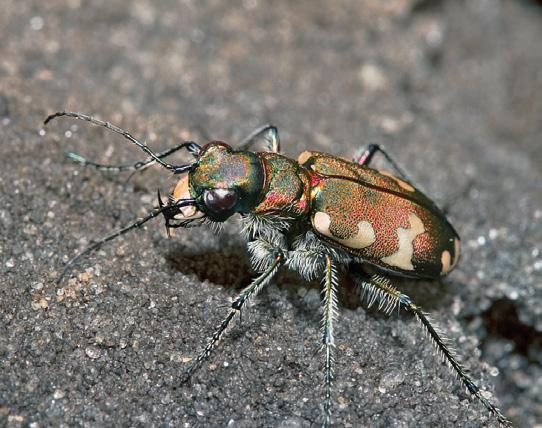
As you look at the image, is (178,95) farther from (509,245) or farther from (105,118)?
(509,245)

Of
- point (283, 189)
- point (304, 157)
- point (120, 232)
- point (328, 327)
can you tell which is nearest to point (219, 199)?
point (283, 189)

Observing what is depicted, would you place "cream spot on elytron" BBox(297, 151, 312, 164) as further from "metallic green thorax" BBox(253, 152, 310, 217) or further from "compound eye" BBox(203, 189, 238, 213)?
"compound eye" BBox(203, 189, 238, 213)

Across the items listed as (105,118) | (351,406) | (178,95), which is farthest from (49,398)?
(178,95)

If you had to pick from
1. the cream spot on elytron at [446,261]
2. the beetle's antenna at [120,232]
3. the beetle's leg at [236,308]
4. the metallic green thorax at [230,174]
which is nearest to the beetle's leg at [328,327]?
the beetle's leg at [236,308]

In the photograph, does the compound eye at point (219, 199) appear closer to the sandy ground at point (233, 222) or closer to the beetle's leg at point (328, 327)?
the sandy ground at point (233, 222)

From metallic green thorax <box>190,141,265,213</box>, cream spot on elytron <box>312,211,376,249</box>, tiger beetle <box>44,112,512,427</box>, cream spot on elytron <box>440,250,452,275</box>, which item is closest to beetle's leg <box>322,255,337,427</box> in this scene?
tiger beetle <box>44,112,512,427</box>

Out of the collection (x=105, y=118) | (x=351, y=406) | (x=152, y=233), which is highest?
(x=105, y=118)
